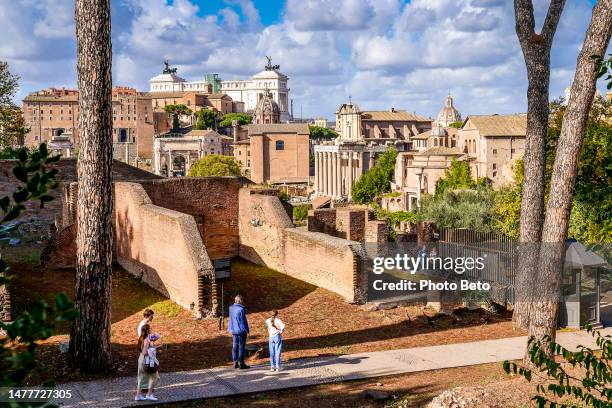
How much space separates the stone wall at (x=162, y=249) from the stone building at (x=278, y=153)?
85.9 m

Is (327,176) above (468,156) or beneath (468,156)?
beneath

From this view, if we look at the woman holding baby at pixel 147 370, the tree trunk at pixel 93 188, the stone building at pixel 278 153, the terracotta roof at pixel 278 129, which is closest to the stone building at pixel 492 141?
the stone building at pixel 278 153

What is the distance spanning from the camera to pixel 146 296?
1487 cm

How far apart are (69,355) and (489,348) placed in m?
6.46

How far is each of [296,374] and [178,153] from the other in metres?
100

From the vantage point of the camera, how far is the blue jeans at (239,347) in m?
10.4

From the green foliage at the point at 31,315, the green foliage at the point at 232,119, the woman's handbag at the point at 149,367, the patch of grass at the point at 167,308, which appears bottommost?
the patch of grass at the point at 167,308

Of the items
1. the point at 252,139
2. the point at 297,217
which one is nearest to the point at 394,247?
the point at 297,217

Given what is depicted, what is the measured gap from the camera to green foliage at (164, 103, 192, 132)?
13850cm

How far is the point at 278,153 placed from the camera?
344ft

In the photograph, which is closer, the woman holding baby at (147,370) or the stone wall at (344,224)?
the woman holding baby at (147,370)

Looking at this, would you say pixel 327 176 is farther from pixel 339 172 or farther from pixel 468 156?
pixel 468 156

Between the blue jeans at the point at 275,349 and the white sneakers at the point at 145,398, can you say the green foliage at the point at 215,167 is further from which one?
the white sneakers at the point at 145,398

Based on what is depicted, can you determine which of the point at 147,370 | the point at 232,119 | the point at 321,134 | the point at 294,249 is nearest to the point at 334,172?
the point at 232,119
